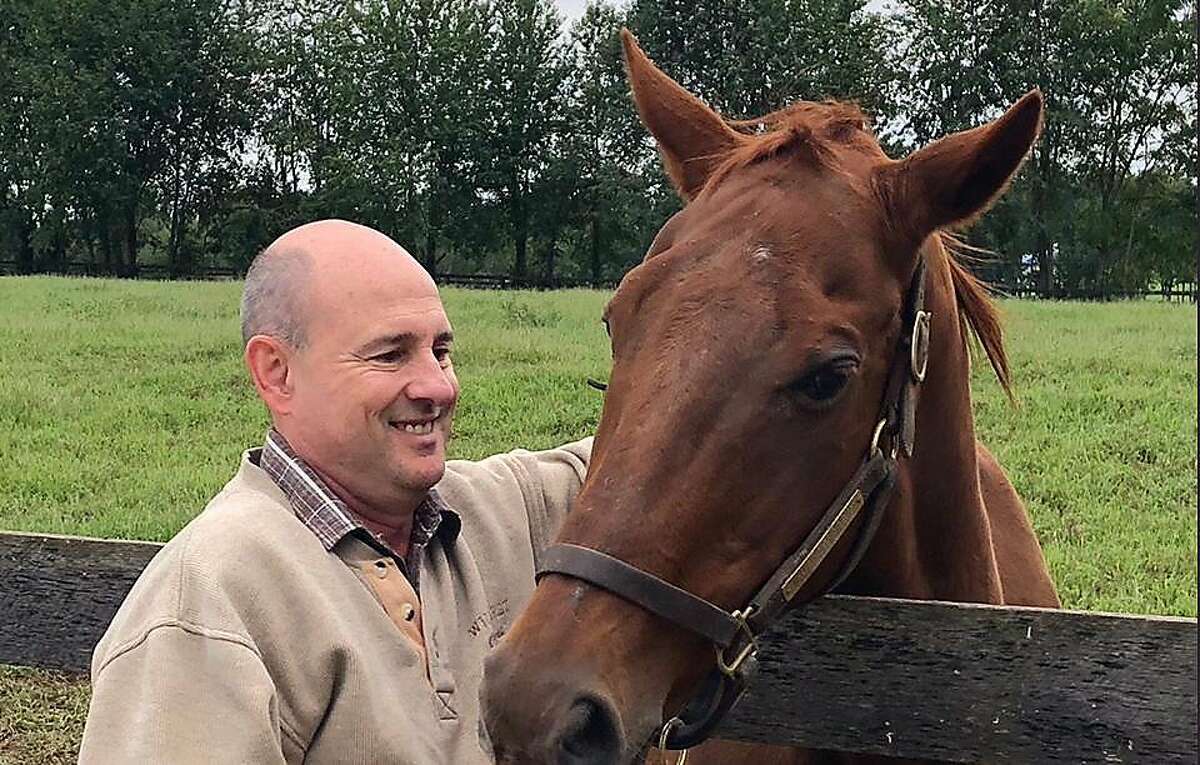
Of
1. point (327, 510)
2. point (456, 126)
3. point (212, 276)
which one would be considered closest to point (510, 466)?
point (327, 510)

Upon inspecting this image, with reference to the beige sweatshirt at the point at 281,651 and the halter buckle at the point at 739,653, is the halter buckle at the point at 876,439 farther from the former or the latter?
the beige sweatshirt at the point at 281,651

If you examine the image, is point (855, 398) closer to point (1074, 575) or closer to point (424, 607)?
point (424, 607)

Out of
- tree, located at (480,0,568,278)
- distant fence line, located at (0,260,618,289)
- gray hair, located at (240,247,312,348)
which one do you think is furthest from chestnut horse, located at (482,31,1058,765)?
tree, located at (480,0,568,278)

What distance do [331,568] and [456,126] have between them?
1803 inches

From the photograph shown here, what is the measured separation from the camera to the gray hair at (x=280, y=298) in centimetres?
237

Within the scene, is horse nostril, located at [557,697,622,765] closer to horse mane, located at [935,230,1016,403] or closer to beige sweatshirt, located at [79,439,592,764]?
beige sweatshirt, located at [79,439,592,764]

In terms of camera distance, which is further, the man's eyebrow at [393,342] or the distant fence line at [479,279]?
the distant fence line at [479,279]

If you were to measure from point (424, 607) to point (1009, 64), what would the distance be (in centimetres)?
4193

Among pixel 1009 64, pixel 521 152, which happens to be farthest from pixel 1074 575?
pixel 521 152

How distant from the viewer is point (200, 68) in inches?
1913

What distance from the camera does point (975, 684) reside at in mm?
2463

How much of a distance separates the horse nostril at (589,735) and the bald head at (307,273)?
37.8 inches

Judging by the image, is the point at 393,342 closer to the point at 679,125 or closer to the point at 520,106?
the point at 679,125

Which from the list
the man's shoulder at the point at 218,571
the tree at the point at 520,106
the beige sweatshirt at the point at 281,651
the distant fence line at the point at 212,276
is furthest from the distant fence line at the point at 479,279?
the man's shoulder at the point at 218,571
